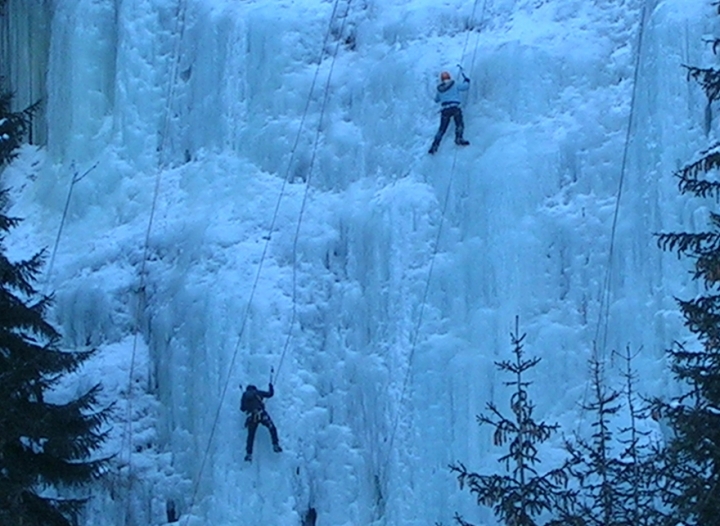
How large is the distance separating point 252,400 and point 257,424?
0.31 meters

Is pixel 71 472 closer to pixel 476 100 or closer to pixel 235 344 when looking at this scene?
pixel 235 344

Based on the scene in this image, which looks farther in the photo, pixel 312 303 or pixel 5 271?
pixel 312 303

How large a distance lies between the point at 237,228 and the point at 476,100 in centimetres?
370

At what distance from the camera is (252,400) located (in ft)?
51.8

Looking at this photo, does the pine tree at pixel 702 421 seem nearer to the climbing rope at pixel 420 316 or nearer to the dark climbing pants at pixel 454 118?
the climbing rope at pixel 420 316

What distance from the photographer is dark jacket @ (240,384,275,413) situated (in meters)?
15.8

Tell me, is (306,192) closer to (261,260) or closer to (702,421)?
(261,260)

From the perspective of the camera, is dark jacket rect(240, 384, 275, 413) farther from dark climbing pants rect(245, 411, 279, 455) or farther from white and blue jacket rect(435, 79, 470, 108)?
white and blue jacket rect(435, 79, 470, 108)

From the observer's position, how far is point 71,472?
13.2 m

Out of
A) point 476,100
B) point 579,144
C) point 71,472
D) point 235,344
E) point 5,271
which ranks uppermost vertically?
point 476,100

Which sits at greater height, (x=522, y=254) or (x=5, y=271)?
(x=522, y=254)

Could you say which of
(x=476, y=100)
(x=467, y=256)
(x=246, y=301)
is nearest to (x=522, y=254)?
(x=467, y=256)

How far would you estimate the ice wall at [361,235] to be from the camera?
15.4 m

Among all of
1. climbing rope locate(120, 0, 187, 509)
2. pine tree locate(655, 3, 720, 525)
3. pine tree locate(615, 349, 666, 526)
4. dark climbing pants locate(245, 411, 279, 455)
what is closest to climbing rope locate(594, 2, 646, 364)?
pine tree locate(615, 349, 666, 526)
